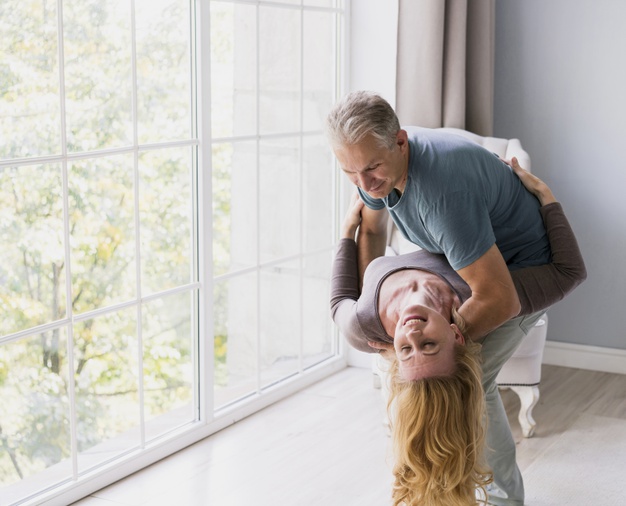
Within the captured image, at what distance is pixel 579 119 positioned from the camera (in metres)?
3.93

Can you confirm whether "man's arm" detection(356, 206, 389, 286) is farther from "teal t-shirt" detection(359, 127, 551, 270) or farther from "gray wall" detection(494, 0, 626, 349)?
"gray wall" detection(494, 0, 626, 349)

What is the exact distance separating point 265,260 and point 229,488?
3.46 ft

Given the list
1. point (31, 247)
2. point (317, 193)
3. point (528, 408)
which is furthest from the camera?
point (317, 193)

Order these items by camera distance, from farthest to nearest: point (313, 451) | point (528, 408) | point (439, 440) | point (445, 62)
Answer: point (445, 62) → point (528, 408) → point (313, 451) → point (439, 440)

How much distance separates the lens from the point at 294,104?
3662mm

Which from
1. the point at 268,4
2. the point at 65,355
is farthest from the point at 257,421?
the point at 268,4

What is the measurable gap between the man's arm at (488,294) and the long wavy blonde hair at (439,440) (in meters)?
0.13

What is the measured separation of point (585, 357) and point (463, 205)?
2367 mm

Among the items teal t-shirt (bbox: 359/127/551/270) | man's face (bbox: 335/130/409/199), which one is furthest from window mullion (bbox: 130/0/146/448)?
man's face (bbox: 335/130/409/199)

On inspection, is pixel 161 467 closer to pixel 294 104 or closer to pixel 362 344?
pixel 362 344

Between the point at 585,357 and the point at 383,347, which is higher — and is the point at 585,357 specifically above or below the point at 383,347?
below

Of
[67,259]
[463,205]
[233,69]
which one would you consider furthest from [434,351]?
[233,69]

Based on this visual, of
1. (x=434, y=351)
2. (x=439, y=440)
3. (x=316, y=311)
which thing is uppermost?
(x=434, y=351)

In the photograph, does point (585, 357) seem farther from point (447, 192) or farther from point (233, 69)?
point (447, 192)
